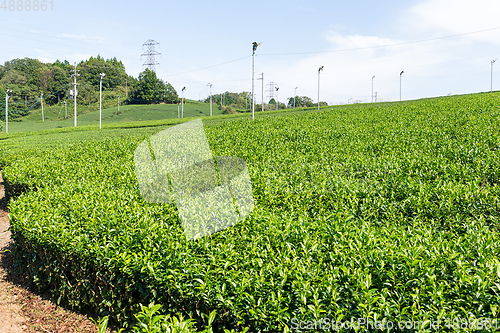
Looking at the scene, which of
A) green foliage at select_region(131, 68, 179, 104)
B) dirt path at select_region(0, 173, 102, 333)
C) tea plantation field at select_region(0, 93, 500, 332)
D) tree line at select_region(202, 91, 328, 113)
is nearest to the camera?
tea plantation field at select_region(0, 93, 500, 332)

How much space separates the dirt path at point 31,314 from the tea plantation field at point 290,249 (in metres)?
0.20

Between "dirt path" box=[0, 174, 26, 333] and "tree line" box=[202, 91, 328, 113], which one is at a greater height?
"tree line" box=[202, 91, 328, 113]

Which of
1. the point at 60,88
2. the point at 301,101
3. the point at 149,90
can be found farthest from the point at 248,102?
the point at 60,88

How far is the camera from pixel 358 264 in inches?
114

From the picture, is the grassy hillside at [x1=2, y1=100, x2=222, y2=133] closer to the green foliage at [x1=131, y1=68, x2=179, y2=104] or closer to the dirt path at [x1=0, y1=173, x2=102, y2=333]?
the green foliage at [x1=131, y1=68, x2=179, y2=104]

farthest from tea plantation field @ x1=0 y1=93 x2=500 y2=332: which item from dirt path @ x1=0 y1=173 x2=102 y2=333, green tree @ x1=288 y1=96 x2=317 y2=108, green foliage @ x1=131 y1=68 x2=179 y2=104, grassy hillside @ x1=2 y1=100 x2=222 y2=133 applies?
green tree @ x1=288 y1=96 x2=317 y2=108

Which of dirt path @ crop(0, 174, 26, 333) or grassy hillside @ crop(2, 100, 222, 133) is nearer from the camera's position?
dirt path @ crop(0, 174, 26, 333)

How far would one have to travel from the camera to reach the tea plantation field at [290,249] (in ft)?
8.23

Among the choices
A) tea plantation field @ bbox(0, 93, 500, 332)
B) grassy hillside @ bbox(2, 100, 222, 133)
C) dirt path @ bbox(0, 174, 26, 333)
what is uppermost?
grassy hillside @ bbox(2, 100, 222, 133)

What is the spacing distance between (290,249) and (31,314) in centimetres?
391

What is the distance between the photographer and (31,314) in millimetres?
4258

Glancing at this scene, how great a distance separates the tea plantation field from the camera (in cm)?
251

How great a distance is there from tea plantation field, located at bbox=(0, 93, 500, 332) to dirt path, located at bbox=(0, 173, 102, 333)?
0.65 ft

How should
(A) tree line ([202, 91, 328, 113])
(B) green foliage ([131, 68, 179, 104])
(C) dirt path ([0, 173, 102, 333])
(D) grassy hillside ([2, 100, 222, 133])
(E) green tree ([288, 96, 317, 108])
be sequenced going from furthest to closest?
(E) green tree ([288, 96, 317, 108]) < (A) tree line ([202, 91, 328, 113]) < (B) green foliage ([131, 68, 179, 104]) < (D) grassy hillside ([2, 100, 222, 133]) < (C) dirt path ([0, 173, 102, 333])
